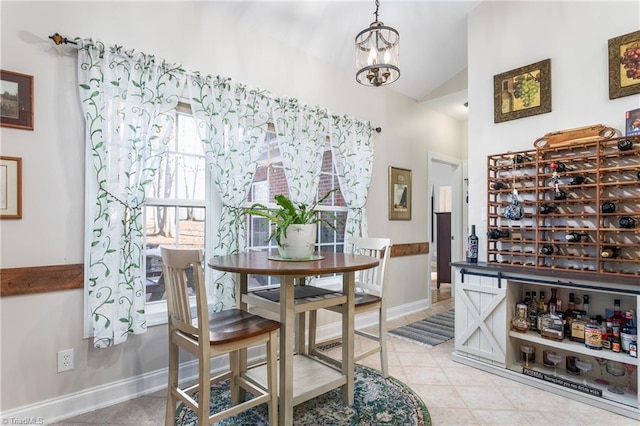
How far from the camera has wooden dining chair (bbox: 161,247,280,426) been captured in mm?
1645

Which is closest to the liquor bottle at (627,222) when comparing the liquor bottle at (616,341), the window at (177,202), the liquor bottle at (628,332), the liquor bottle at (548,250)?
the liquor bottle at (548,250)

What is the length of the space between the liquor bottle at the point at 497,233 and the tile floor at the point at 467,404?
3.61 ft

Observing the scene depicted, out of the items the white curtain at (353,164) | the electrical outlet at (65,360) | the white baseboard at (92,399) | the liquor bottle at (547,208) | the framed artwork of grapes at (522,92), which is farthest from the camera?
the white curtain at (353,164)

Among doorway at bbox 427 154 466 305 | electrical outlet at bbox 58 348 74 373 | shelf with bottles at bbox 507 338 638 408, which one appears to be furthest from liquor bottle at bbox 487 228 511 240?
electrical outlet at bbox 58 348 74 373

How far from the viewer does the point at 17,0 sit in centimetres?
199

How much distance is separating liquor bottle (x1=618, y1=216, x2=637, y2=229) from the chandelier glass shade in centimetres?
183

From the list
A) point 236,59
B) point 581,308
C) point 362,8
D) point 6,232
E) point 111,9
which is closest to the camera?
point 6,232

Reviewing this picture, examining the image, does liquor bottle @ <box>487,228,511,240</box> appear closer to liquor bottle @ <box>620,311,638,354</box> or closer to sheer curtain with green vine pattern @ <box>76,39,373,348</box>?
liquor bottle @ <box>620,311,638,354</box>

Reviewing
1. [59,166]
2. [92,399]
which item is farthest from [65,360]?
[59,166]

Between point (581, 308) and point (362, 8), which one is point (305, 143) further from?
point (581, 308)

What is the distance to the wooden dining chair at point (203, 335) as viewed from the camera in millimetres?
1645

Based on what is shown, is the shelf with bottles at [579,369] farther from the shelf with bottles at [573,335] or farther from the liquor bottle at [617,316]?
the liquor bottle at [617,316]

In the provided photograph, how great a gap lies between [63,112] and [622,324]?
3.78m

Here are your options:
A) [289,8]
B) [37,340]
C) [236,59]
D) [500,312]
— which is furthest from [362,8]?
[37,340]
